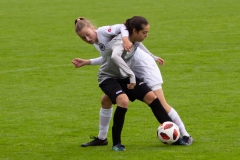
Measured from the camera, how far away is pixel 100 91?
13.7 m

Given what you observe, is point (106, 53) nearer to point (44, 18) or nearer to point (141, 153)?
point (141, 153)

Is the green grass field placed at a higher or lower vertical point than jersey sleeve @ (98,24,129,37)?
lower

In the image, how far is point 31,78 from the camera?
50.8ft

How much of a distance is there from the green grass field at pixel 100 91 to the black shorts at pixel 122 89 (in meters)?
0.68

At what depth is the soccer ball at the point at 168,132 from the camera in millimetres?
8508

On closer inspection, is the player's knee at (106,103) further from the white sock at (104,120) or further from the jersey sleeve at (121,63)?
the jersey sleeve at (121,63)

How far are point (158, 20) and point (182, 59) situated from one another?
325 inches

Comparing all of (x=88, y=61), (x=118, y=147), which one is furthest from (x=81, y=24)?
(x=118, y=147)

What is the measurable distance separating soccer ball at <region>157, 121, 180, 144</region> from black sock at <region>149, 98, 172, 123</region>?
0.28ft

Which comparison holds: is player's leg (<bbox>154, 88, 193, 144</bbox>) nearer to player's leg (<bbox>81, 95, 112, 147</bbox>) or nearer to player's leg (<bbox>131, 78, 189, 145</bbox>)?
→ player's leg (<bbox>131, 78, 189, 145</bbox>)

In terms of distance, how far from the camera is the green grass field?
884 cm

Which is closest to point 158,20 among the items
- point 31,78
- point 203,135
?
point 31,78

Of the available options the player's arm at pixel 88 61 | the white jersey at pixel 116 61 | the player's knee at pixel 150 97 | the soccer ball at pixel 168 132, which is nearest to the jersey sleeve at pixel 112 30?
the white jersey at pixel 116 61

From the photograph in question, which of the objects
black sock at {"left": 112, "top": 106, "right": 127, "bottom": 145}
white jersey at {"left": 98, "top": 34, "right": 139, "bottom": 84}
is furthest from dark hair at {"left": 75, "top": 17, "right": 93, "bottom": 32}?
black sock at {"left": 112, "top": 106, "right": 127, "bottom": 145}
